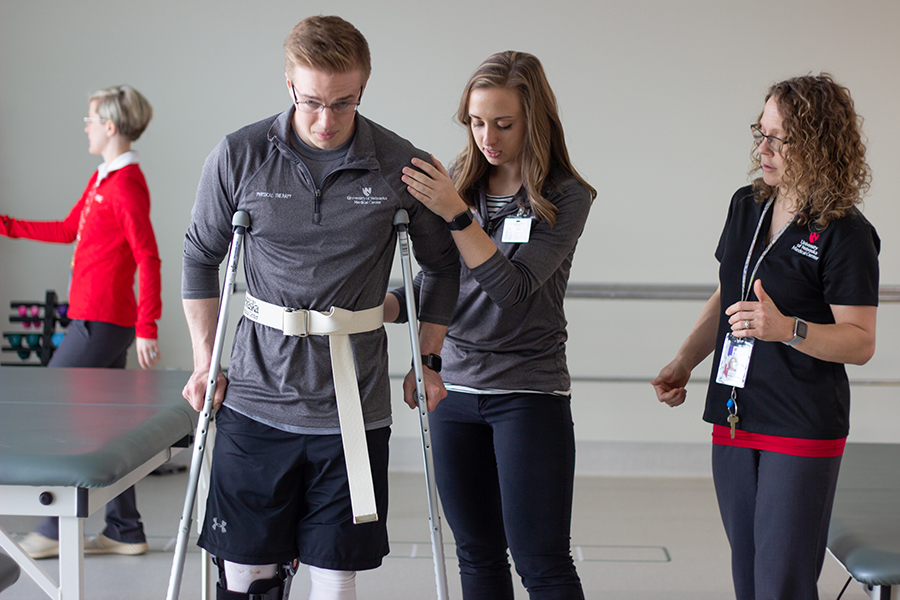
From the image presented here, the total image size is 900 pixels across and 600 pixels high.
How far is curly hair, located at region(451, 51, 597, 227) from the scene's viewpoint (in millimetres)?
1729

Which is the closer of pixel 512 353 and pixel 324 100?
pixel 324 100

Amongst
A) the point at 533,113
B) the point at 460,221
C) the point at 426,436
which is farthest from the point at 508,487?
the point at 533,113

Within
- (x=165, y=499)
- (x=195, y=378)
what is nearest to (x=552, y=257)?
(x=195, y=378)

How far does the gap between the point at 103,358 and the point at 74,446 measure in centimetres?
141

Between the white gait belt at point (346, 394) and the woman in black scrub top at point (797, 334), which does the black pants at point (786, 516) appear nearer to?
the woman in black scrub top at point (797, 334)

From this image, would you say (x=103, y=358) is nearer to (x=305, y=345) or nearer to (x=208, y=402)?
(x=208, y=402)

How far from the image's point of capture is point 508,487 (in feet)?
5.68

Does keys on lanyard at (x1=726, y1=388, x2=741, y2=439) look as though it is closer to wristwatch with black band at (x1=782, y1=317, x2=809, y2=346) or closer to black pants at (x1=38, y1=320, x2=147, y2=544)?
wristwatch with black band at (x1=782, y1=317, x2=809, y2=346)

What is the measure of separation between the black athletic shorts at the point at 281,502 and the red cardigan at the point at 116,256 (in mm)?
1565

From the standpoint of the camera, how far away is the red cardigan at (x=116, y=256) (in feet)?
9.56

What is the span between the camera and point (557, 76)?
415 cm

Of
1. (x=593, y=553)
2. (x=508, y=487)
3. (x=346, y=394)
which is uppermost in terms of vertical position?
(x=346, y=394)

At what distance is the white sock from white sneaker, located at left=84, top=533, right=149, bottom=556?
1763 mm

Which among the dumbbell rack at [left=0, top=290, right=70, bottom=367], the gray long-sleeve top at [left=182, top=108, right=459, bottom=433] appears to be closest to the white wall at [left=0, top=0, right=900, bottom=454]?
the dumbbell rack at [left=0, top=290, right=70, bottom=367]
